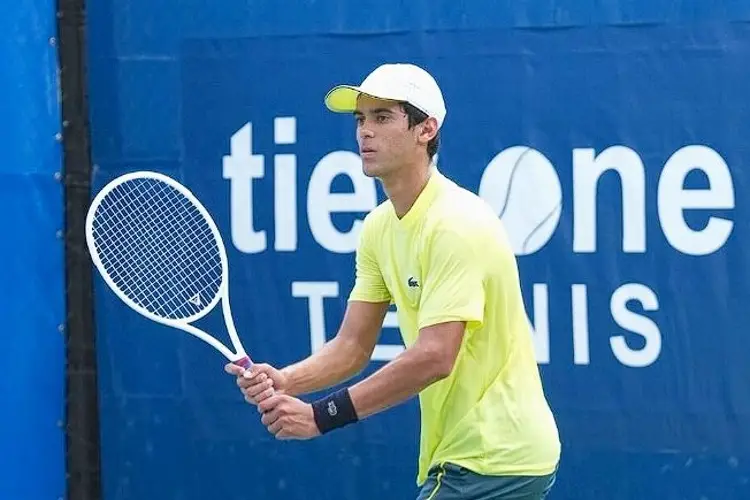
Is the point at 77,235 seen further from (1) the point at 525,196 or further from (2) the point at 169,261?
(1) the point at 525,196

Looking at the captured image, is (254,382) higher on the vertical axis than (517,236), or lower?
lower

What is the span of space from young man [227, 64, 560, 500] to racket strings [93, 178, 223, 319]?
1.21 metres

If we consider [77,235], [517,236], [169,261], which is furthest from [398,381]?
[77,235]

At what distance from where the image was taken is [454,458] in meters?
3.09

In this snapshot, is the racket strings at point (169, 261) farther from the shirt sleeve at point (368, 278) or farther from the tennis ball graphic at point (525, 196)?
the shirt sleeve at point (368, 278)

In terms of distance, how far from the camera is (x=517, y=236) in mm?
4383

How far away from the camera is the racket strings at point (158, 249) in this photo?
4379mm

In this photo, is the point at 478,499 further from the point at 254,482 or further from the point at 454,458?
the point at 254,482

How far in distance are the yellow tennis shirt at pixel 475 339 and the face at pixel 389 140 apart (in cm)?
8

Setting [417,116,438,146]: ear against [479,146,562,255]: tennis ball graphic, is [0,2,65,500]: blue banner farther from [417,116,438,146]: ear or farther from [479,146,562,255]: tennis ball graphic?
[417,116,438,146]: ear

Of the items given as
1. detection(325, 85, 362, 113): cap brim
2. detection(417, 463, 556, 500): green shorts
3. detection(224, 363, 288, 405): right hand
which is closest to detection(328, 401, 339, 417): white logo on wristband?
detection(224, 363, 288, 405): right hand

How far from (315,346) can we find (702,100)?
1386 mm

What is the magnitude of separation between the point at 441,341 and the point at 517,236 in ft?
4.83

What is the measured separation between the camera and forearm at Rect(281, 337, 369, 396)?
3.36 meters
